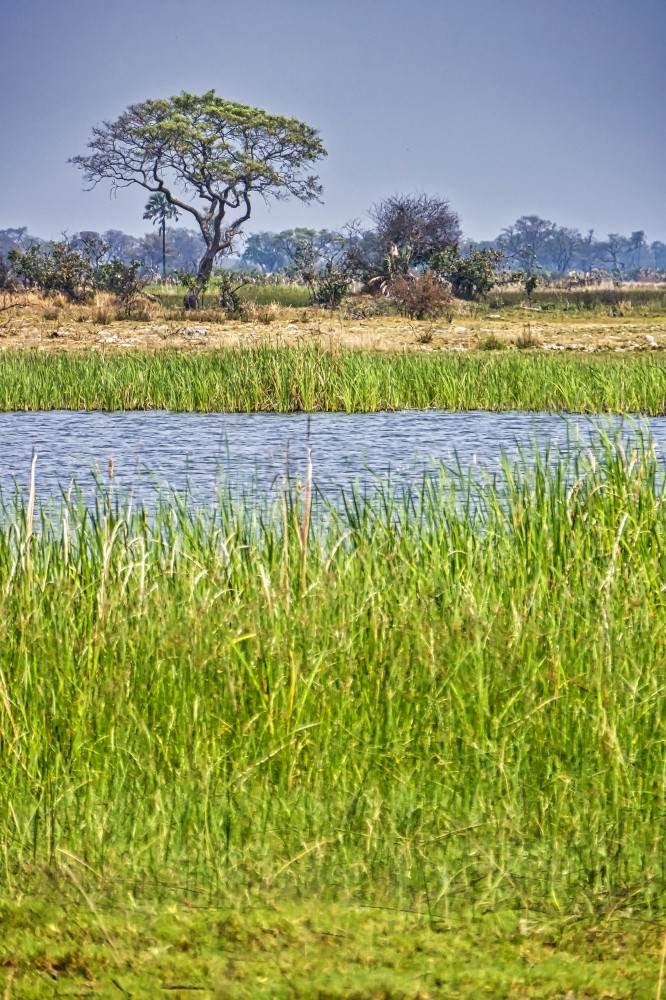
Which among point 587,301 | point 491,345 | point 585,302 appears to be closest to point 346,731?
point 491,345

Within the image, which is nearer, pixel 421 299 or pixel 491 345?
pixel 491 345

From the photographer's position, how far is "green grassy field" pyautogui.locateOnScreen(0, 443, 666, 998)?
3502 millimetres

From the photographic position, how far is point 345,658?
4.92 meters

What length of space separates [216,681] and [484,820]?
1.29 m

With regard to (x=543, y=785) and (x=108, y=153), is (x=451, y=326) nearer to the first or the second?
(x=108, y=153)

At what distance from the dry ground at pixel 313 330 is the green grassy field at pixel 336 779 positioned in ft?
78.6

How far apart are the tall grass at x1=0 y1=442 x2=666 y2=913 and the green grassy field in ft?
0.04

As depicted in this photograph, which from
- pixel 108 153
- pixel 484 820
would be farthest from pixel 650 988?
pixel 108 153

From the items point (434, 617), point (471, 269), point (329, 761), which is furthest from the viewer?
point (471, 269)

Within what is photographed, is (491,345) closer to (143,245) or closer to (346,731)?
(346,731)

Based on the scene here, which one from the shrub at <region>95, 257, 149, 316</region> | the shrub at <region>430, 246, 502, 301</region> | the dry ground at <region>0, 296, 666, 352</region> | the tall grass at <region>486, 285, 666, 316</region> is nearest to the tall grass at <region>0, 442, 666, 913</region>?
the dry ground at <region>0, 296, 666, 352</region>

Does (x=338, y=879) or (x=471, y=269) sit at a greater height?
(x=471, y=269)

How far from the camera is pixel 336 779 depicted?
432 cm

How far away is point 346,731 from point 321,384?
16417mm
